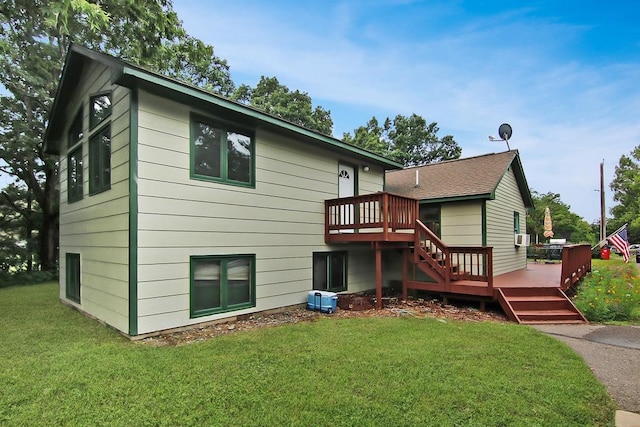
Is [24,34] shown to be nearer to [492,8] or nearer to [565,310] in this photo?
[492,8]

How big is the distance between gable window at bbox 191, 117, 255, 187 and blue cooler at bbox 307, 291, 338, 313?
9.56 feet

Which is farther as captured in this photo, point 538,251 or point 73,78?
point 538,251

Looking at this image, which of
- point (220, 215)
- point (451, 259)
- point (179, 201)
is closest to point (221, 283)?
point (220, 215)

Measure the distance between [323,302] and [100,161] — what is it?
548cm

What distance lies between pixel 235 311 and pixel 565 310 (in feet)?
22.8

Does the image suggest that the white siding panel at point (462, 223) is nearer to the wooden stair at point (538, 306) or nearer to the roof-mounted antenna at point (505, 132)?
the wooden stair at point (538, 306)

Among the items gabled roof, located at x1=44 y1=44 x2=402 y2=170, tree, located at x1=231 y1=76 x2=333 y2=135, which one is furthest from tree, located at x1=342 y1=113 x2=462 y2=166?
gabled roof, located at x1=44 y1=44 x2=402 y2=170

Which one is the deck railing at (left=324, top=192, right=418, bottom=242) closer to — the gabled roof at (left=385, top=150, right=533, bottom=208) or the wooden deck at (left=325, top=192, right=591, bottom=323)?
the wooden deck at (left=325, top=192, right=591, bottom=323)

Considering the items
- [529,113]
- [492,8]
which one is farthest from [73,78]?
[529,113]

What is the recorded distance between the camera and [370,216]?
866 cm

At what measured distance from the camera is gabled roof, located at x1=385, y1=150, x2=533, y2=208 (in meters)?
10.5

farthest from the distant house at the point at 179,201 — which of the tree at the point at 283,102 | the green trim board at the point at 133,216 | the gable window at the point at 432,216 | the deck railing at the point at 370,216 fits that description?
the tree at the point at 283,102

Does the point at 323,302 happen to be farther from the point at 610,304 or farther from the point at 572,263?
the point at 572,263

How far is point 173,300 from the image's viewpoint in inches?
223
